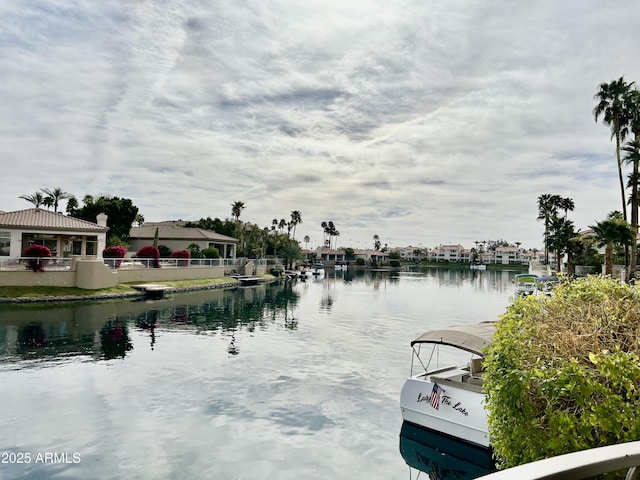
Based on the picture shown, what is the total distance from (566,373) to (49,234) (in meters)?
46.9

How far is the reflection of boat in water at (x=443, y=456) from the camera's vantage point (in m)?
9.58

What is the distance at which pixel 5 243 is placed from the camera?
38656 mm

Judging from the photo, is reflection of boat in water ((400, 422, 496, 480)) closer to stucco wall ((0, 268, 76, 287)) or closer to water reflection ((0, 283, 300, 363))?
water reflection ((0, 283, 300, 363))

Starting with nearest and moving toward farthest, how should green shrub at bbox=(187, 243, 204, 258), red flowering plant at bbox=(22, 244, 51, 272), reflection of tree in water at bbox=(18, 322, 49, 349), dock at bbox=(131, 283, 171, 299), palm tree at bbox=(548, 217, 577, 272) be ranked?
reflection of tree in water at bbox=(18, 322, 49, 349) → red flowering plant at bbox=(22, 244, 51, 272) → dock at bbox=(131, 283, 171, 299) → green shrub at bbox=(187, 243, 204, 258) → palm tree at bbox=(548, 217, 577, 272)

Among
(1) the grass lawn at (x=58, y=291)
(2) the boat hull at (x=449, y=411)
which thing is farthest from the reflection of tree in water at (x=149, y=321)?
(2) the boat hull at (x=449, y=411)

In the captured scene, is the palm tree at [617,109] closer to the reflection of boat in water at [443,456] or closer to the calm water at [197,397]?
the calm water at [197,397]

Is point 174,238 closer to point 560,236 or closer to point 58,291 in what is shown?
point 58,291

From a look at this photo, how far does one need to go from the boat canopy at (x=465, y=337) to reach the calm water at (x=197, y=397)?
2.68 meters

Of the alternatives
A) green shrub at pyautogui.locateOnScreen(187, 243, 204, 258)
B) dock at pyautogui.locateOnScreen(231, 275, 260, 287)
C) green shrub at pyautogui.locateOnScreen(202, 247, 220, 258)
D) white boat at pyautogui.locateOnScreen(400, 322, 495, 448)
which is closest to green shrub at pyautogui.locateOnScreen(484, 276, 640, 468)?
white boat at pyautogui.locateOnScreen(400, 322, 495, 448)

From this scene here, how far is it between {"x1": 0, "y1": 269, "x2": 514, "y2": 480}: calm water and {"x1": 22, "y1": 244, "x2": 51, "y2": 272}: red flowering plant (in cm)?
713

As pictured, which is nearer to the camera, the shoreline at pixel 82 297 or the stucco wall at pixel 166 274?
the shoreline at pixel 82 297

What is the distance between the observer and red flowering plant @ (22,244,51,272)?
3488 cm

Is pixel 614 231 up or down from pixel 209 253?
up

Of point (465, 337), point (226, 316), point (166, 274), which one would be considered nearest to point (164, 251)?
point (166, 274)
